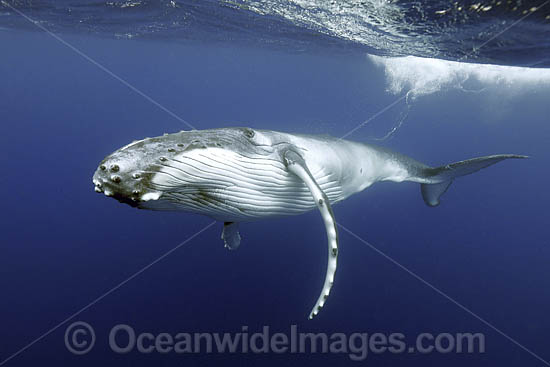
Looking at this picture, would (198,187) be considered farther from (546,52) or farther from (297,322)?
(546,52)

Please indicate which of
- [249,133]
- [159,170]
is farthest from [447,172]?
[159,170]

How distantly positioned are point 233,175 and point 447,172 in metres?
5.16

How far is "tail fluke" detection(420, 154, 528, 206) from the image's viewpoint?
A: 5.47m

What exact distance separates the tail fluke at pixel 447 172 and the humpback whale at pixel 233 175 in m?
2.47

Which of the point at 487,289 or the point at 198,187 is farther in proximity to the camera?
the point at 487,289

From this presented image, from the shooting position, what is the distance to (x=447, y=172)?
638cm

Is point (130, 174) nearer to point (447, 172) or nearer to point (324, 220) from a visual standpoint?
point (324, 220)

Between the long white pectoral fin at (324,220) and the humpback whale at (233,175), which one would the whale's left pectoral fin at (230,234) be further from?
the long white pectoral fin at (324,220)

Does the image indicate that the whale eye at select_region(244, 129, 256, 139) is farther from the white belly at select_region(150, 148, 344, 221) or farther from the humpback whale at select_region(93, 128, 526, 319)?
the white belly at select_region(150, 148, 344, 221)

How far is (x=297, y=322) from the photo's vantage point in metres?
10.4

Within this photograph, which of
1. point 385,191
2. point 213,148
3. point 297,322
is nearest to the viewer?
point 213,148

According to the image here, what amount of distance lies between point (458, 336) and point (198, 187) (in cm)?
1232

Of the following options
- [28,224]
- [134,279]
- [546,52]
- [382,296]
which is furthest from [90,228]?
[546,52]

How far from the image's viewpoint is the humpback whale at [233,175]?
2389 millimetres
